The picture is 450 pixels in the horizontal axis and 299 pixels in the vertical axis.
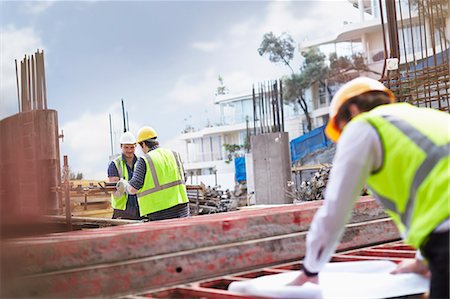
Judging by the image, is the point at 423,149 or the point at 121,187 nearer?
the point at 423,149

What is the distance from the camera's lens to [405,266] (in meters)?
2.87

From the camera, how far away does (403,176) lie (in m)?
2.21

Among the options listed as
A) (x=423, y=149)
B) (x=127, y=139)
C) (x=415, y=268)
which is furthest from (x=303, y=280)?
(x=127, y=139)

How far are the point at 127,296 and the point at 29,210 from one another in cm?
65

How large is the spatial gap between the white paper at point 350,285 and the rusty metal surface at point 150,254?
0.39m

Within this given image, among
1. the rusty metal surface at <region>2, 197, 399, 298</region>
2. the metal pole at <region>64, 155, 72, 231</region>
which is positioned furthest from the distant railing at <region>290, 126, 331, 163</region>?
the rusty metal surface at <region>2, 197, 399, 298</region>

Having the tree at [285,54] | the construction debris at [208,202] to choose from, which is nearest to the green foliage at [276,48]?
the tree at [285,54]

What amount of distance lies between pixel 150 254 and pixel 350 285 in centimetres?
101

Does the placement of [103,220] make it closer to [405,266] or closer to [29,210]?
[29,210]

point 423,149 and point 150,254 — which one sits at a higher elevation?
point 423,149

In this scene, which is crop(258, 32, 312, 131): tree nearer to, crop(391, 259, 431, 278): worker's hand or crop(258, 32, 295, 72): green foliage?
crop(258, 32, 295, 72): green foliage

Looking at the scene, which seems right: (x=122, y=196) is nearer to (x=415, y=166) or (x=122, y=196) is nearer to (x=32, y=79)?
(x=32, y=79)

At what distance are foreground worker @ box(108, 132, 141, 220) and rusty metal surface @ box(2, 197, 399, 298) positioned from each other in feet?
14.0

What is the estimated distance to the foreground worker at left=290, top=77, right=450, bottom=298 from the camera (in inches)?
84.1
